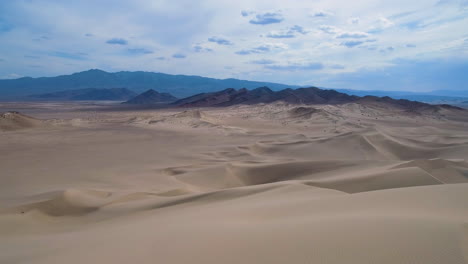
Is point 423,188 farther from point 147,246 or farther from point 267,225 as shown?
point 147,246

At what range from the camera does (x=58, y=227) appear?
14.1ft

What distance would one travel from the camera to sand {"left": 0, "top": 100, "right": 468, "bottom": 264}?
241cm

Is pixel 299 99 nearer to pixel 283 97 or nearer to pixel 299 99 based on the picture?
pixel 299 99

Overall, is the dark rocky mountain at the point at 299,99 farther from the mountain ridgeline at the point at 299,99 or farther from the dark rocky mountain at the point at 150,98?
the dark rocky mountain at the point at 150,98

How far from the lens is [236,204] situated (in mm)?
4453

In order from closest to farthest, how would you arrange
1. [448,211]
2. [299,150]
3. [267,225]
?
[267,225]
[448,211]
[299,150]

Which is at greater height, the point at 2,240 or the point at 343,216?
the point at 343,216

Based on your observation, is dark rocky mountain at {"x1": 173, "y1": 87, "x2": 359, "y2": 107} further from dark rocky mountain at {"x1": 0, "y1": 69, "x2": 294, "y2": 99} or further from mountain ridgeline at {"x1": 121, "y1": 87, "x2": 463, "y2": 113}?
dark rocky mountain at {"x1": 0, "y1": 69, "x2": 294, "y2": 99}

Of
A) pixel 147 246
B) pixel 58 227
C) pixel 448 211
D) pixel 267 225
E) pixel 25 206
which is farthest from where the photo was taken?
pixel 25 206

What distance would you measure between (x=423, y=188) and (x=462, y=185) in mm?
530

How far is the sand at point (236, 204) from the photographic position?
2413mm

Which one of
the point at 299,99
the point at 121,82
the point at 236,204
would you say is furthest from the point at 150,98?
the point at 121,82

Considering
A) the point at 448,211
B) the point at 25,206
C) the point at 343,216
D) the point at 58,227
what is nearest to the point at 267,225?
the point at 343,216

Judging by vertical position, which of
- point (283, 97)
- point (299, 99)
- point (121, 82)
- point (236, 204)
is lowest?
point (236, 204)
